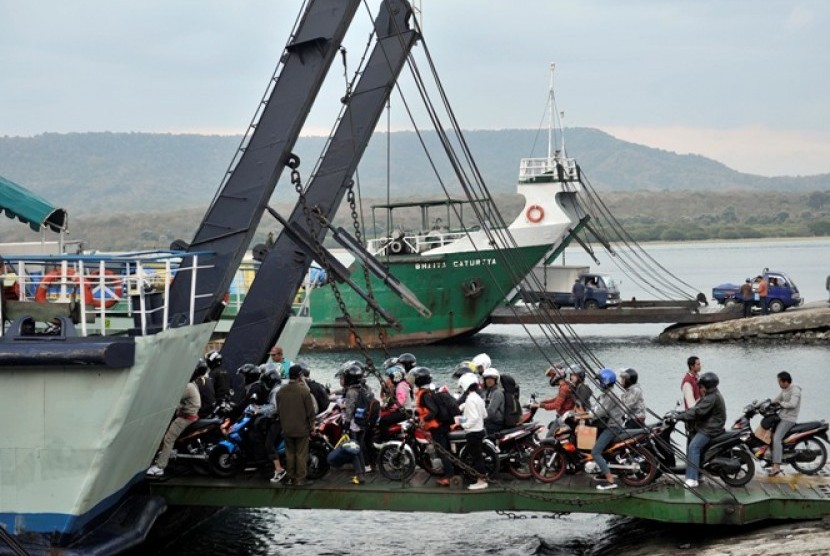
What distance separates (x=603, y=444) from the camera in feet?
49.4

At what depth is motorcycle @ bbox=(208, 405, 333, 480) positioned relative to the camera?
15.8m

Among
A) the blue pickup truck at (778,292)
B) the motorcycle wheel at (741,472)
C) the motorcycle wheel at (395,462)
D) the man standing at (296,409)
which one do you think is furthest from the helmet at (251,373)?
the blue pickup truck at (778,292)

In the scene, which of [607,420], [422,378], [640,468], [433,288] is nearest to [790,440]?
[640,468]

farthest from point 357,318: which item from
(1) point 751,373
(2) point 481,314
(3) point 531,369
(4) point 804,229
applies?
(4) point 804,229

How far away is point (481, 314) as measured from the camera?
4697 cm

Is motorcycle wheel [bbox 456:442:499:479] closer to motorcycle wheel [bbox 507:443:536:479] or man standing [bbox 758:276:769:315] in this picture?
motorcycle wheel [bbox 507:443:536:479]

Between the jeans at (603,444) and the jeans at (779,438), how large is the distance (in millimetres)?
2185

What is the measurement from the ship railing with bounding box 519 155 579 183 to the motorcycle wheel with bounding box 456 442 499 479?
1393 inches

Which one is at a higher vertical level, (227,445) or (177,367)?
(177,367)

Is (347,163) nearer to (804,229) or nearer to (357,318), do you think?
(357,318)

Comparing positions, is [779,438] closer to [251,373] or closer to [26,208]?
[251,373]

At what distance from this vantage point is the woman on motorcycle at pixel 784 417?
50.2 ft

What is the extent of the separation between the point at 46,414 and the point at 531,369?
26274 mm

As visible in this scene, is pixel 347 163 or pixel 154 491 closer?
pixel 154 491
